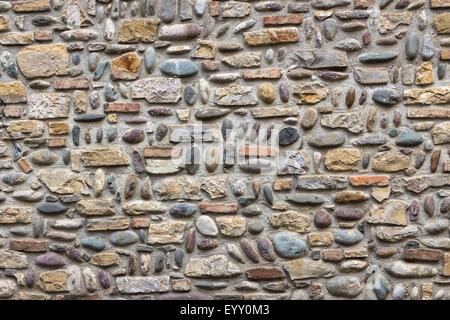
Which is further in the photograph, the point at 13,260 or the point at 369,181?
the point at 13,260

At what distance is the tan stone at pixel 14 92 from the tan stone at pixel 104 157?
17.8 inches

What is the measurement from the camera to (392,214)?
2.20 meters

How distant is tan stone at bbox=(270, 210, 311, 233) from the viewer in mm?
2227

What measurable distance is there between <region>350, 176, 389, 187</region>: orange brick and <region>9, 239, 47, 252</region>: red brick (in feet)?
5.37

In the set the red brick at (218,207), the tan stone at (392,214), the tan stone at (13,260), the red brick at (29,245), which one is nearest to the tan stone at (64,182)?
the red brick at (29,245)

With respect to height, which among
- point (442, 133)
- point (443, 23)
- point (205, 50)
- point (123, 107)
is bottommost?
point (442, 133)

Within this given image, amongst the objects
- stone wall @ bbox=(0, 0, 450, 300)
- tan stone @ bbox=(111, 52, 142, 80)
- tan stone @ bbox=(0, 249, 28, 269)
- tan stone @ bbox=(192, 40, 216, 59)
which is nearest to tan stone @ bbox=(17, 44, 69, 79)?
stone wall @ bbox=(0, 0, 450, 300)

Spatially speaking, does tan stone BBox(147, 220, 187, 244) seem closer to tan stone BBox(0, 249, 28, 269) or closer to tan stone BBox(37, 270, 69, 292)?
tan stone BBox(37, 270, 69, 292)

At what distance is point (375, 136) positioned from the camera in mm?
2211

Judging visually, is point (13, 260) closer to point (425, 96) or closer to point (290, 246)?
point (290, 246)

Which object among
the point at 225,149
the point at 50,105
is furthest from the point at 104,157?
the point at 225,149

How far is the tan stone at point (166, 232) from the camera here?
226cm

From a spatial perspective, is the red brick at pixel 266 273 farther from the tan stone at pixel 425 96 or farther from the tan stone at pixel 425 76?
the tan stone at pixel 425 76

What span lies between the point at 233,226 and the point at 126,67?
1.00 metres
